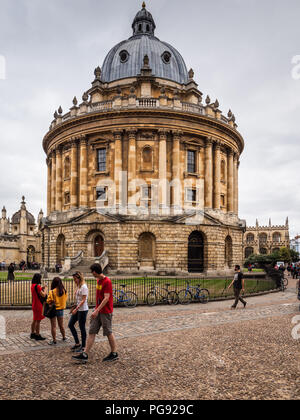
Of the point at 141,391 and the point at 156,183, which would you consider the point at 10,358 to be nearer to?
the point at 141,391

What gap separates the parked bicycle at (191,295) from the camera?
15.0 metres

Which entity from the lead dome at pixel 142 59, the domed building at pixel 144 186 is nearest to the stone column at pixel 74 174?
the domed building at pixel 144 186

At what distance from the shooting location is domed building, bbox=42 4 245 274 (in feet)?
99.9

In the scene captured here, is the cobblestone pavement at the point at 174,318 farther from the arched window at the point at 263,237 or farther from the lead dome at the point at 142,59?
the arched window at the point at 263,237

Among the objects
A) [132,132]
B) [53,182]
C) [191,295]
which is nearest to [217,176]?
[132,132]

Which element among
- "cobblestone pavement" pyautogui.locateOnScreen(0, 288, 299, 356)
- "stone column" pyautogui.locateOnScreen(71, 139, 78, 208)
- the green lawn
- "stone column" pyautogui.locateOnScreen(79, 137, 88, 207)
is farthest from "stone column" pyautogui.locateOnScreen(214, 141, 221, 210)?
"cobblestone pavement" pyautogui.locateOnScreen(0, 288, 299, 356)

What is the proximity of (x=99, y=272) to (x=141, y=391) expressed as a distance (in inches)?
89.7

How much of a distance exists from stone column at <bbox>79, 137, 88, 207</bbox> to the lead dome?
36.4 feet

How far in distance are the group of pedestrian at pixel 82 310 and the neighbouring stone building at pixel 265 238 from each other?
91.1m

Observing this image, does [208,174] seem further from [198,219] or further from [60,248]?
[60,248]

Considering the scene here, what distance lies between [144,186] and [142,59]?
1718 cm

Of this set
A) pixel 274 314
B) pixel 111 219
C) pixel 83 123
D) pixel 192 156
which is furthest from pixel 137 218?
pixel 274 314

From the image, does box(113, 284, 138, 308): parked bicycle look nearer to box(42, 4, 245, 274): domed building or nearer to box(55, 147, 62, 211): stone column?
box(42, 4, 245, 274): domed building

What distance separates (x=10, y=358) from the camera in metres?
6.90
